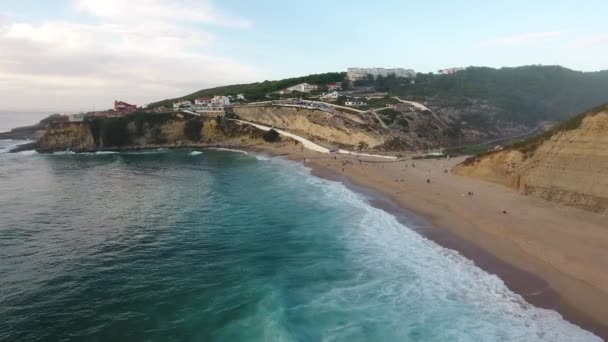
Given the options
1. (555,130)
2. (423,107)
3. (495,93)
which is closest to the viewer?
(555,130)

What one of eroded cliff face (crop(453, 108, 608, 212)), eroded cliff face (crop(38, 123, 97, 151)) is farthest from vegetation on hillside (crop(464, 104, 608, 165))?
eroded cliff face (crop(38, 123, 97, 151))

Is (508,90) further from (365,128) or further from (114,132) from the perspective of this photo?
(114,132)

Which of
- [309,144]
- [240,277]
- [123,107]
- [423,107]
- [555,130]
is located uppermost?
[123,107]

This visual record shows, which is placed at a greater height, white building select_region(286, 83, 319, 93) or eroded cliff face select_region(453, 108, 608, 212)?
white building select_region(286, 83, 319, 93)

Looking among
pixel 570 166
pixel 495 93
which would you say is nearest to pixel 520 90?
pixel 495 93

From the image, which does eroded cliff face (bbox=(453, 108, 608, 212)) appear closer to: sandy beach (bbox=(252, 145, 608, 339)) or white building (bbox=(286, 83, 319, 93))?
sandy beach (bbox=(252, 145, 608, 339))

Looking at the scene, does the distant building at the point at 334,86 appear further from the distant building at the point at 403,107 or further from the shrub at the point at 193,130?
the shrub at the point at 193,130

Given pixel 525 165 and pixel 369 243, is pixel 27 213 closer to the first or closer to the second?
pixel 369 243
